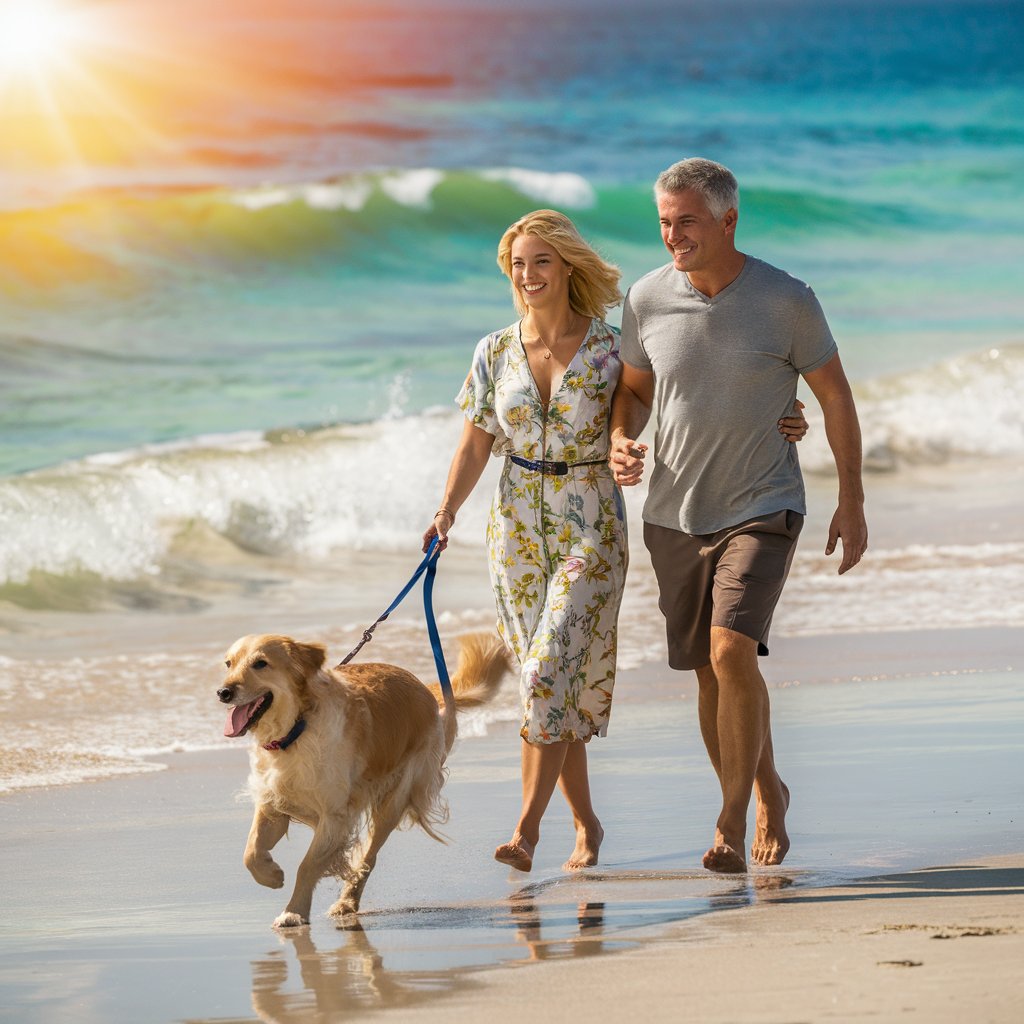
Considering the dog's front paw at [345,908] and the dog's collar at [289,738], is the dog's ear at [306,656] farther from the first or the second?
the dog's front paw at [345,908]

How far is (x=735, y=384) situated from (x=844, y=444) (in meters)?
0.36

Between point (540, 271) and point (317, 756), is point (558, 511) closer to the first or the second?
point (540, 271)

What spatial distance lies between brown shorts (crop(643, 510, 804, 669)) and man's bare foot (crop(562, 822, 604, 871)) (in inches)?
22.4

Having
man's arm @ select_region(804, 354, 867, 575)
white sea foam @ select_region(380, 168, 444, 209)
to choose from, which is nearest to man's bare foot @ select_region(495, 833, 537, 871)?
man's arm @ select_region(804, 354, 867, 575)

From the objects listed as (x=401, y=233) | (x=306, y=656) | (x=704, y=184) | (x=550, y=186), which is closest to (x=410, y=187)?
(x=401, y=233)

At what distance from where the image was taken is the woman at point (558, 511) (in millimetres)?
5352

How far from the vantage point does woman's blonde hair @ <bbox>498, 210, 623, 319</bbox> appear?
214 inches

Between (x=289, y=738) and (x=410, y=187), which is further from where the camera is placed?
(x=410, y=187)

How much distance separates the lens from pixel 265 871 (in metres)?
4.84

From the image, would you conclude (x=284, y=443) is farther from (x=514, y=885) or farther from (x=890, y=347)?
(x=514, y=885)

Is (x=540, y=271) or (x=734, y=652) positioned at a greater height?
(x=540, y=271)

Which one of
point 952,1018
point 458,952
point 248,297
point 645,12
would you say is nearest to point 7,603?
point 458,952

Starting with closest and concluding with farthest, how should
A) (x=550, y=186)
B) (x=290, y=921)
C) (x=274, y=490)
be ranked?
(x=290, y=921) → (x=274, y=490) → (x=550, y=186)

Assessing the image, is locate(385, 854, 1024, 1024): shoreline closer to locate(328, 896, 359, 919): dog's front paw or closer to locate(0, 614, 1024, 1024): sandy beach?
locate(0, 614, 1024, 1024): sandy beach
